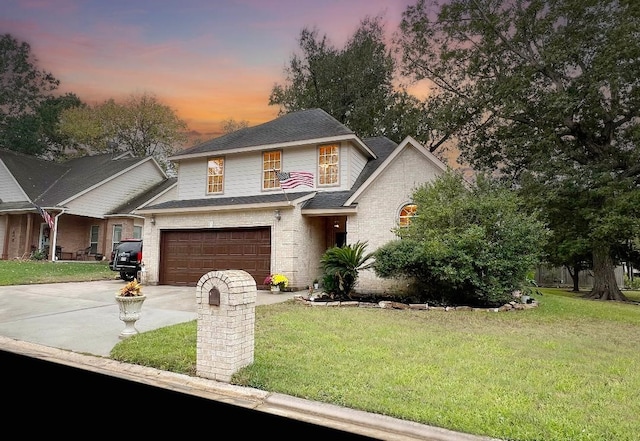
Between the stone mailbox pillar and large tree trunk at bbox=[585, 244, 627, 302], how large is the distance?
49.9 ft

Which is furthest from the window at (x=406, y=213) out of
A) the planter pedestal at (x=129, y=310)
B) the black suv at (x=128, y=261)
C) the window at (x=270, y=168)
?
the black suv at (x=128, y=261)

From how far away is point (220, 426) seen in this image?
0.66 m

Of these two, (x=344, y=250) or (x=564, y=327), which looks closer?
(x=564, y=327)

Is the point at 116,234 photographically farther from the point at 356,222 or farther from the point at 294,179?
the point at 356,222

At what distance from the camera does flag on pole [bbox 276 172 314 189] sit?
11.9 metres

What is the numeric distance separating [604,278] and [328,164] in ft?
39.1

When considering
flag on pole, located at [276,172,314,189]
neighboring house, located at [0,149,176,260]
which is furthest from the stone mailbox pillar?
neighboring house, located at [0,149,176,260]

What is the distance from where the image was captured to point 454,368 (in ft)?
14.3

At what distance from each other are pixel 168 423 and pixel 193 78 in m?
6.43

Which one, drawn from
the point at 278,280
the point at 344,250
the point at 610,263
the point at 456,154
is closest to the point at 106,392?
the point at 344,250

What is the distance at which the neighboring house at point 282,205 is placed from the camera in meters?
11.7

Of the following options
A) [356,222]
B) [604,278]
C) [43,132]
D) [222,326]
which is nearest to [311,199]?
[356,222]

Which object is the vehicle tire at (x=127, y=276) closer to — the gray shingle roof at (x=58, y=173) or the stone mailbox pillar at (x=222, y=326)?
the gray shingle roof at (x=58, y=173)

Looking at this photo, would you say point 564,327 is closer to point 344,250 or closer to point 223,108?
point 344,250
